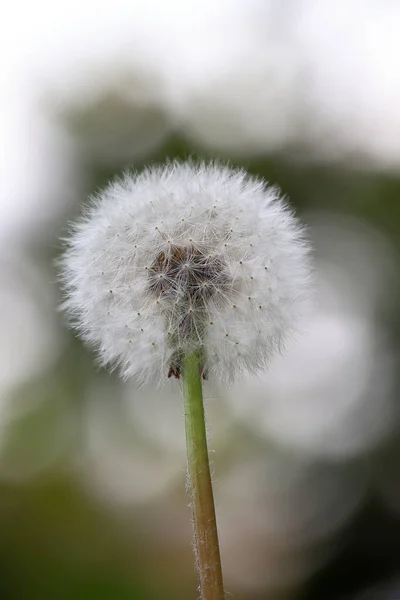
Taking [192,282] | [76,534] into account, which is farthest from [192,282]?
[76,534]

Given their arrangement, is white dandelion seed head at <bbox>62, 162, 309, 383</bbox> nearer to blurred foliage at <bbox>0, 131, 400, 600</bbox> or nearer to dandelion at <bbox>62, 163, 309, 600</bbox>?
dandelion at <bbox>62, 163, 309, 600</bbox>

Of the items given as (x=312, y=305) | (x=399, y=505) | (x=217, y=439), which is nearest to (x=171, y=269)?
(x=312, y=305)

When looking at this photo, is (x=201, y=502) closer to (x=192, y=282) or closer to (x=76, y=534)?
(x=192, y=282)

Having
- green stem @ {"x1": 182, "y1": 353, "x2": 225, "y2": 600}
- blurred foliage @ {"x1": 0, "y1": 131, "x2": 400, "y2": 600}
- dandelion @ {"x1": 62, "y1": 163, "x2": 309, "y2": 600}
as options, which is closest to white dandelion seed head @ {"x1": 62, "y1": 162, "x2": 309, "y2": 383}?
dandelion @ {"x1": 62, "y1": 163, "x2": 309, "y2": 600}

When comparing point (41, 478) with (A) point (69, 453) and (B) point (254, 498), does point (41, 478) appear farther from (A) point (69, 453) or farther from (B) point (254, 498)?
(B) point (254, 498)

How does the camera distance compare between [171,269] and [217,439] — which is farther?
[217,439]

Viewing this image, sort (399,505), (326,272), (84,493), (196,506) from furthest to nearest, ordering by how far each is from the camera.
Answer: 1. (326,272)
2. (399,505)
3. (84,493)
4. (196,506)

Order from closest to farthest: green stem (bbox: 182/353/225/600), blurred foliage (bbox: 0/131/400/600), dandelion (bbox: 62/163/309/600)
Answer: green stem (bbox: 182/353/225/600), dandelion (bbox: 62/163/309/600), blurred foliage (bbox: 0/131/400/600)

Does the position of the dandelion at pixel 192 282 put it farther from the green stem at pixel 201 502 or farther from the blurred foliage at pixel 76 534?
the blurred foliage at pixel 76 534
